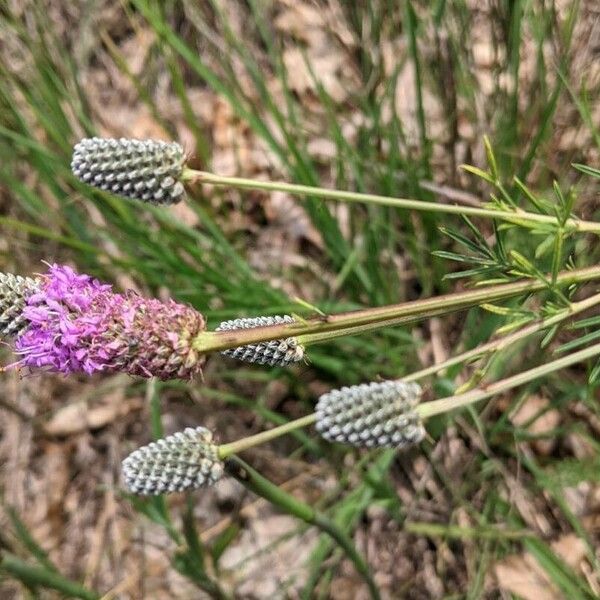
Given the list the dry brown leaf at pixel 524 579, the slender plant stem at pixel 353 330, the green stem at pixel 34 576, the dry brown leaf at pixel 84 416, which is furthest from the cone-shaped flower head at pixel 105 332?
the dry brown leaf at pixel 84 416

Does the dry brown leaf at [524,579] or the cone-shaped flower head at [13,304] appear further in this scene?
the dry brown leaf at [524,579]

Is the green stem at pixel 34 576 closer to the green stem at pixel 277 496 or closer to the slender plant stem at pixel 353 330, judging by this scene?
the green stem at pixel 277 496

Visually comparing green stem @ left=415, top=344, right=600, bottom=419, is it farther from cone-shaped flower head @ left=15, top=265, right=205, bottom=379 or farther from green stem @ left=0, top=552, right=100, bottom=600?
green stem @ left=0, top=552, right=100, bottom=600

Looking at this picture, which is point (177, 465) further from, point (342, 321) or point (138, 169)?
point (138, 169)

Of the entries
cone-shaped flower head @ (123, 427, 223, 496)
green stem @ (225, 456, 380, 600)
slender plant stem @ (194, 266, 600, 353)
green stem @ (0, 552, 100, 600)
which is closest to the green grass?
green stem @ (0, 552, 100, 600)

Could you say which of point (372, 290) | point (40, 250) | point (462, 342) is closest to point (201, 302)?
point (372, 290)

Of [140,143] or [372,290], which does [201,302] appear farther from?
[140,143]

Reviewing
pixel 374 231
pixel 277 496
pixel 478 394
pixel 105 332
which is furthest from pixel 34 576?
pixel 374 231
